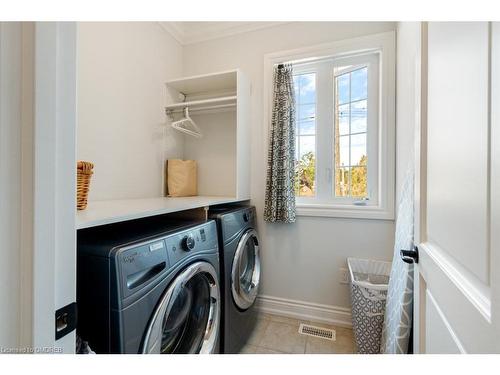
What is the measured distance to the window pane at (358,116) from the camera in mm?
1846

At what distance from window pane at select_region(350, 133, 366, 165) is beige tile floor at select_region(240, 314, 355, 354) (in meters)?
1.36

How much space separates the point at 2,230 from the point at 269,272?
1.89 m

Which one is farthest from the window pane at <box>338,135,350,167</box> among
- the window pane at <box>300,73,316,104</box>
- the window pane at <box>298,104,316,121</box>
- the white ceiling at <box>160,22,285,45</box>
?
the white ceiling at <box>160,22,285,45</box>

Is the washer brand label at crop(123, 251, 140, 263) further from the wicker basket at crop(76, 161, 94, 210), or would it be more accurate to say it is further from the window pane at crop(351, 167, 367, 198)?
the window pane at crop(351, 167, 367, 198)

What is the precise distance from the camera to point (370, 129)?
181 cm

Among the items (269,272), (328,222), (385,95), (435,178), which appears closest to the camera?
(435,178)

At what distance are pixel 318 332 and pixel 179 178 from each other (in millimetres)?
1727

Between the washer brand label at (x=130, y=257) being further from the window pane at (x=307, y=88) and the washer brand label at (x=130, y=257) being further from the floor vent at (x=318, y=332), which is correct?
the window pane at (x=307, y=88)

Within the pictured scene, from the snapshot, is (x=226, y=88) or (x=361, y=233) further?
(x=226, y=88)

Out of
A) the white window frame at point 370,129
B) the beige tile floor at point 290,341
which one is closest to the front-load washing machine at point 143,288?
the beige tile floor at point 290,341

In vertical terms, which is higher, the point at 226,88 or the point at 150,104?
the point at 226,88

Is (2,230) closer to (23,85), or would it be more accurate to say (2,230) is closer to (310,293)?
(23,85)

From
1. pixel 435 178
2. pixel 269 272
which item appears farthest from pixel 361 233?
pixel 435 178

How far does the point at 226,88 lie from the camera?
2.16 m
